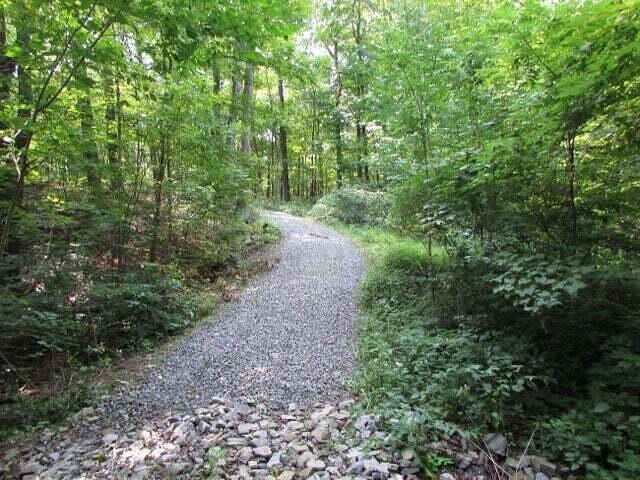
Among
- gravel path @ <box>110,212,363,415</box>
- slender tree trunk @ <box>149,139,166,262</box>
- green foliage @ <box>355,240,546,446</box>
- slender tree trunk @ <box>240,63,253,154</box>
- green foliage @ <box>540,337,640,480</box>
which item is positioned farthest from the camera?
slender tree trunk @ <box>240,63,253,154</box>

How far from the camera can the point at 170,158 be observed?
23.8ft

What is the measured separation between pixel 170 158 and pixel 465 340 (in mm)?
6369

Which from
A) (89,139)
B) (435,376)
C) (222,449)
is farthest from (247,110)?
(222,449)

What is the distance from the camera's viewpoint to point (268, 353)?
201 inches

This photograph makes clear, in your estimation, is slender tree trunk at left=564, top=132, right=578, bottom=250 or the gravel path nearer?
slender tree trunk at left=564, top=132, right=578, bottom=250

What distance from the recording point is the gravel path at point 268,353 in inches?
161

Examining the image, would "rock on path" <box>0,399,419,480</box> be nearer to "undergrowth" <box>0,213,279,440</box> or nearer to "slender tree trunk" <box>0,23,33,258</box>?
"undergrowth" <box>0,213,279,440</box>

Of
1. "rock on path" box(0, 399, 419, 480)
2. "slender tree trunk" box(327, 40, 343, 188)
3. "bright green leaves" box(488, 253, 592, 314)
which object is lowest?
"rock on path" box(0, 399, 419, 480)

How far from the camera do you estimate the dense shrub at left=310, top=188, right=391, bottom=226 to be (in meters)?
15.3

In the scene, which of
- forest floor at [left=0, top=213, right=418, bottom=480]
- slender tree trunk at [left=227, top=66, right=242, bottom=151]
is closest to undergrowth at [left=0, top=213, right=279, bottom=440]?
forest floor at [left=0, top=213, right=418, bottom=480]

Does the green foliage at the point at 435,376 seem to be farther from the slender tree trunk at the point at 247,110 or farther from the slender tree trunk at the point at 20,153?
the slender tree trunk at the point at 247,110

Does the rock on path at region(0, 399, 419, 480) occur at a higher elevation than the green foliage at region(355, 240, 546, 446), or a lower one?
lower

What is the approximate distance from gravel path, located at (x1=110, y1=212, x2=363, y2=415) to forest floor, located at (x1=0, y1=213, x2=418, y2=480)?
0.05ft

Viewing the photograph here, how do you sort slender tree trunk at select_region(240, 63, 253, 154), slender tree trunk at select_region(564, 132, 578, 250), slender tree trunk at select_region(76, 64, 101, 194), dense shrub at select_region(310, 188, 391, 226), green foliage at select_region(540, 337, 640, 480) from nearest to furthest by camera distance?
green foliage at select_region(540, 337, 640, 480) → slender tree trunk at select_region(564, 132, 578, 250) → slender tree trunk at select_region(76, 64, 101, 194) → slender tree trunk at select_region(240, 63, 253, 154) → dense shrub at select_region(310, 188, 391, 226)
